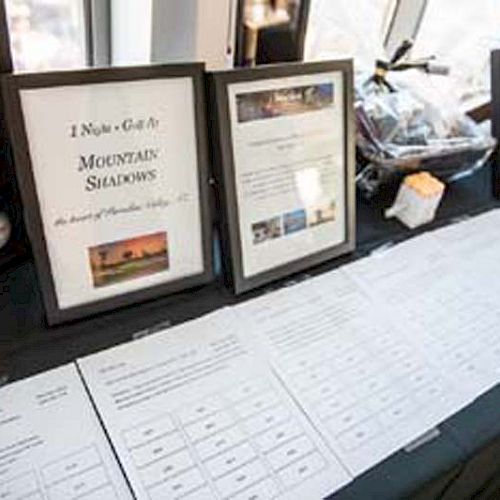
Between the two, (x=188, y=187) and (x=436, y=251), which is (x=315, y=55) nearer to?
(x=436, y=251)

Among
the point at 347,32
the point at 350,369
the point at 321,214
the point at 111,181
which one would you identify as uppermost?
the point at 347,32

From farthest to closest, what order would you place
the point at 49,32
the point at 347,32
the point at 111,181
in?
the point at 347,32 → the point at 49,32 → the point at 111,181

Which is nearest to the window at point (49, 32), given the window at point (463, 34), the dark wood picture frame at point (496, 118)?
the dark wood picture frame at point (496, 118)

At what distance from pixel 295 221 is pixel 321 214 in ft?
0.17

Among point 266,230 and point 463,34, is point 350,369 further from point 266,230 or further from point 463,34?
point 463,34

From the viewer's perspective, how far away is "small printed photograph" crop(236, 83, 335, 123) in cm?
79

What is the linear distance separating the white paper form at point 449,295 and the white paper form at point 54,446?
0.46 m

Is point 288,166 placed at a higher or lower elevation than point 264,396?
higher

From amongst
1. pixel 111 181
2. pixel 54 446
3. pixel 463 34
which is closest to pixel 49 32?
pixel 111 181

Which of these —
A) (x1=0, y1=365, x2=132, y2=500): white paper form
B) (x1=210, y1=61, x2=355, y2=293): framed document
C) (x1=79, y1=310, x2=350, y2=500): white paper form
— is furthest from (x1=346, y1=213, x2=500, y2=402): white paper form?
(x1=0, y1=365, x2=132, y2=500): white paper form

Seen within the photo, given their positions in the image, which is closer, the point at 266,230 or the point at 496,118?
the point at 266,230

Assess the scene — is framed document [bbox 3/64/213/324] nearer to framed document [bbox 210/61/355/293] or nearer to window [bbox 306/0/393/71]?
framed document [bbox 210/61/355/293]

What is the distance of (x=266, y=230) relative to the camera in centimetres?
85

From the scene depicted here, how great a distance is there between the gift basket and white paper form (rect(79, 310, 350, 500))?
0.48 meters
